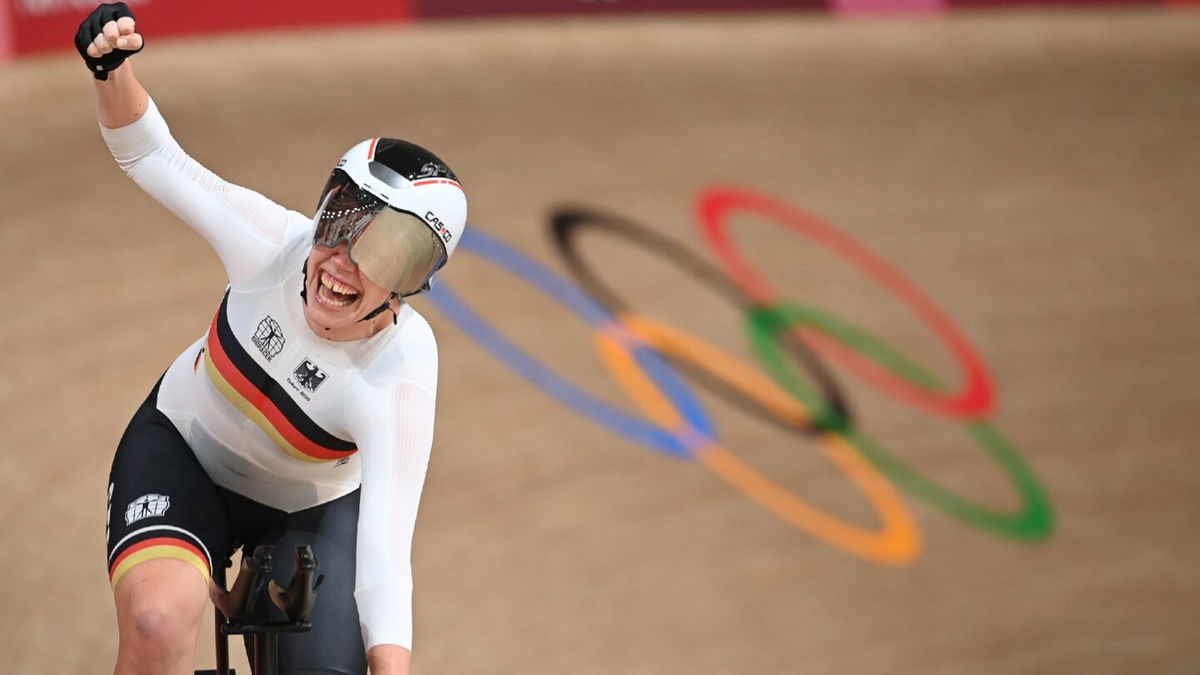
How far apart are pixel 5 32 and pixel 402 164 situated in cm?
309

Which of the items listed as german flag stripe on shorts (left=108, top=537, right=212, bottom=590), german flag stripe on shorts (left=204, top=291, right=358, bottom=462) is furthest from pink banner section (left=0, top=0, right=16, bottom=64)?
german flag stripe on shorts (left=108, top=537, right=212, bottom=590)

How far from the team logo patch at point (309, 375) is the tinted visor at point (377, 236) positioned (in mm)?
215

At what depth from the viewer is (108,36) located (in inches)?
85.3

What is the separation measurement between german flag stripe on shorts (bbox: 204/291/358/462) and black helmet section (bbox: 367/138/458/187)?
0.41 metres

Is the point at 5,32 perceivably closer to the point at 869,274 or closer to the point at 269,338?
the point at 269,338

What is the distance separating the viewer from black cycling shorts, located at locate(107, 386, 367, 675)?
2.21m

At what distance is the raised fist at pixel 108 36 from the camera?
7.11 feet

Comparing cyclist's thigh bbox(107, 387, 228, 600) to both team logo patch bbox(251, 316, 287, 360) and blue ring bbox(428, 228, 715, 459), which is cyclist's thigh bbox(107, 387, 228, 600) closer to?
team logo patch bbox(251, 316, 287, 360)

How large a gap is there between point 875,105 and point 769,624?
2.89 meters

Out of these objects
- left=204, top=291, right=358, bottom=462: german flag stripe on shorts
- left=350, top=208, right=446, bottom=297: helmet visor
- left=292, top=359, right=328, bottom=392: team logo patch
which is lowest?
left=204, top=291, right=358, bottom=462: german flag stripe on shorts

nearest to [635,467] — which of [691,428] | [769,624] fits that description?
[691,428]

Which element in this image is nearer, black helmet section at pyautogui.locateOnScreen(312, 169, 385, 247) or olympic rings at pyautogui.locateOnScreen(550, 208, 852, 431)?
black helmet section at pyautogui.locateOnScreen(312, 169, 385, 247)

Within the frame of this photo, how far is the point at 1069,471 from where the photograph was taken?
557 centimetres

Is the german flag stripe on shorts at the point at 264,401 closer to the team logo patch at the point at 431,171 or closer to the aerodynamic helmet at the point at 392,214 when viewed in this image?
the aerodynamic helmet at the point at 392,214
